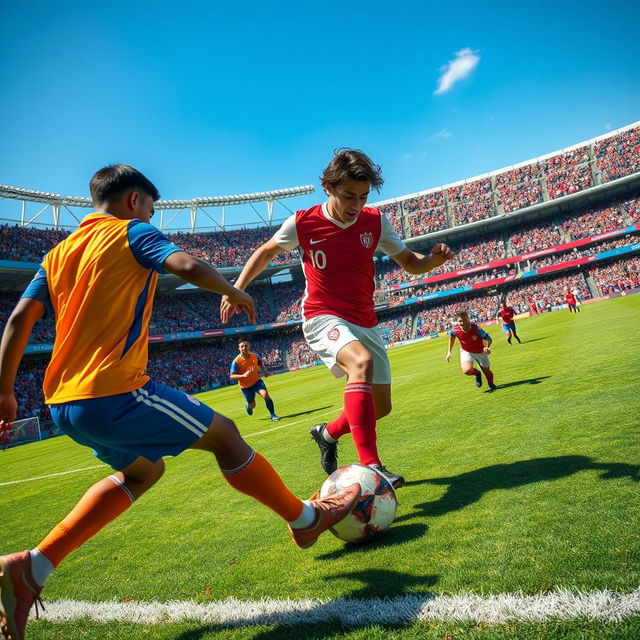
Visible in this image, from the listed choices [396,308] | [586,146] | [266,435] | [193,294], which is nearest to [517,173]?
[586,146]

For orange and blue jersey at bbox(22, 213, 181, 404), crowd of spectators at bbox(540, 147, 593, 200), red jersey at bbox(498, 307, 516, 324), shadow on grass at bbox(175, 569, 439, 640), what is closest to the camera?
shadow on grass at bbox(175, 569, 439, 640)

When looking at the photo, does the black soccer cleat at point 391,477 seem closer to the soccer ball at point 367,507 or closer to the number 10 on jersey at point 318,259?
the soccer ball at point 367,507

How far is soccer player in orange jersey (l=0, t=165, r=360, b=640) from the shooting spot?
242cm

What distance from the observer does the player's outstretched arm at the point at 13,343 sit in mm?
2592

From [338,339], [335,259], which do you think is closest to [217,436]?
[338,339]

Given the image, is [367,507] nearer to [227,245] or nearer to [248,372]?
[248,372]

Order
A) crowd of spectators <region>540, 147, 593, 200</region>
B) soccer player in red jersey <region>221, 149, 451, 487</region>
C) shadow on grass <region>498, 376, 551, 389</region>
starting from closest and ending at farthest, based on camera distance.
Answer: soccer player in red jersey <region>221, 149, 451, 487</region> < shadow on grass <region>498, 376, 551, 389</region> < crowd of spectators <region>540, 147, 593, 200</region>

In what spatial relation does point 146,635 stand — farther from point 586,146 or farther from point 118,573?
point 586,146

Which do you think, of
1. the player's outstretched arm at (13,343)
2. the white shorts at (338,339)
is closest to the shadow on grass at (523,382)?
the white shorts at (338,339)

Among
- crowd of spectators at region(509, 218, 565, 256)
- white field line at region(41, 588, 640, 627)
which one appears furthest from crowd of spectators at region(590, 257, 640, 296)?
white field line at region(41, 588, 640, 627)

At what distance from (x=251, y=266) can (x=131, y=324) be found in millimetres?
2040

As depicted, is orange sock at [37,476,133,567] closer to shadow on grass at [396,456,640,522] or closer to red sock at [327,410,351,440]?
shadow on grass at [396,456,640,522]

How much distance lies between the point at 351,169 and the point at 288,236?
0.99m

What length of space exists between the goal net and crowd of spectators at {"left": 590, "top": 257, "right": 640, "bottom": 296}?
47.6 metres
